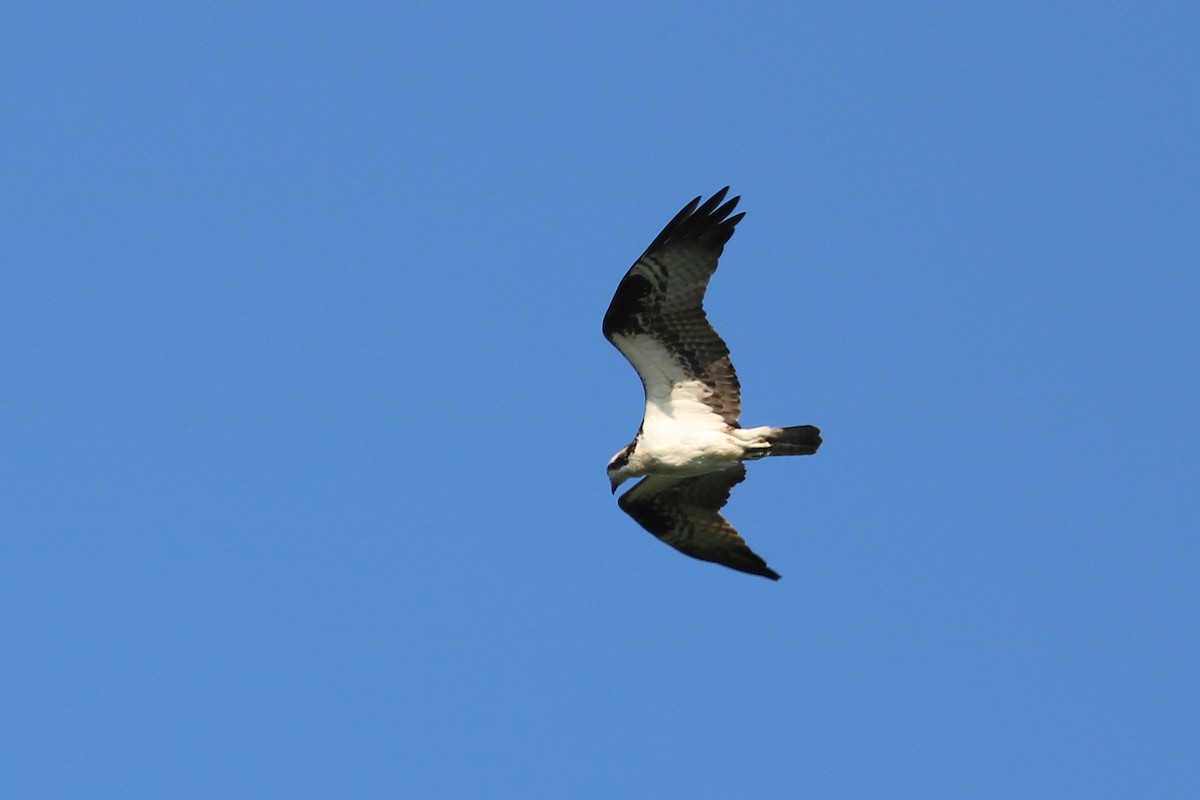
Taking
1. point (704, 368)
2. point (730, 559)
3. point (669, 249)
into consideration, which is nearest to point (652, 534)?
point (730, 559)

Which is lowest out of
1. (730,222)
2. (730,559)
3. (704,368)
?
(730,559)

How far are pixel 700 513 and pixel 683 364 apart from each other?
2.10 meters

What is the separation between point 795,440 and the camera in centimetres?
1606

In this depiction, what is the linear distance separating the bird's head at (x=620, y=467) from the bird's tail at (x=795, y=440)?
5.22ft

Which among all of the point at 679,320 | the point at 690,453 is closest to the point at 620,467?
the point at 690,453

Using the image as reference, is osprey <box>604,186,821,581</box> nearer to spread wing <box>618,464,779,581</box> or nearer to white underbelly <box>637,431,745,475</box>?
white underbelly <box>637,431,745,475</box>

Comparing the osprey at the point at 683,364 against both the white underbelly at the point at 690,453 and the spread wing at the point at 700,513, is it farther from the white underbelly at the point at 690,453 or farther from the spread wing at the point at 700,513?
the spread wing at the point at 700,513

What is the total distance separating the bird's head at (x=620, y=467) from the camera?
1702 cm

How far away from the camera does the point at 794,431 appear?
1603cm

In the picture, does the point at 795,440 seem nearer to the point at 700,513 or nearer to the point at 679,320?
the point at 679,320

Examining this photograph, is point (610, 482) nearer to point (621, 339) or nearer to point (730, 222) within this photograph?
point (621, 339)

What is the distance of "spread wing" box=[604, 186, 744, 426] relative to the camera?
16.1 m

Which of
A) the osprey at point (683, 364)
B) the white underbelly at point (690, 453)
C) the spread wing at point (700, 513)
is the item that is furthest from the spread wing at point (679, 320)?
the spread wing at point (700, 513)

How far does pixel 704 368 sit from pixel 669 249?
1335 millimetres
